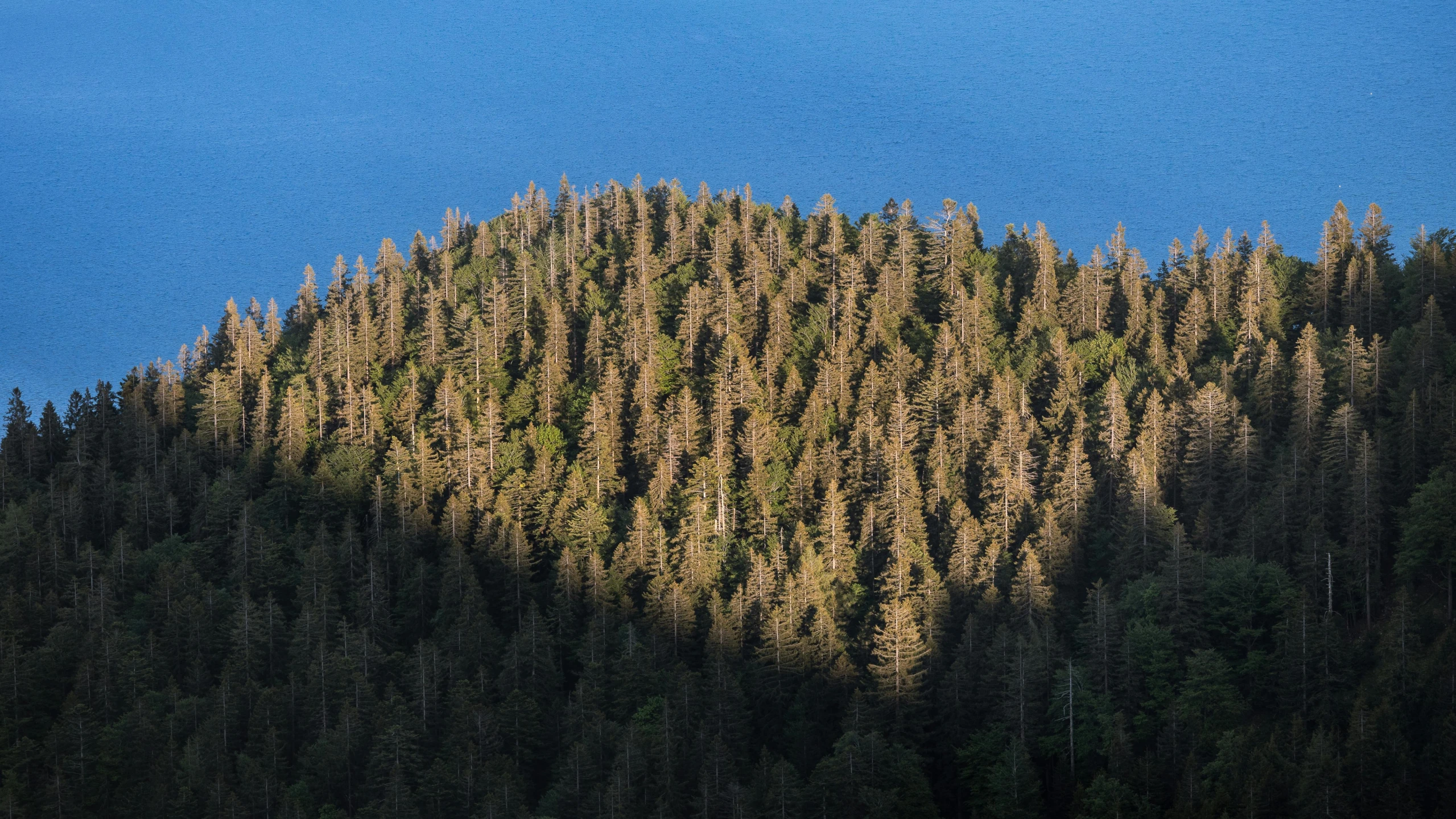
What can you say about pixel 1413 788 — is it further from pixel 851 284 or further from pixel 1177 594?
pixel 851 284

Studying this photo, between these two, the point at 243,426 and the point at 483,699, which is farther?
the point at 243,426

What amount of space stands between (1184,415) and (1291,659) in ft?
128

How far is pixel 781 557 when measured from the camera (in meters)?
138

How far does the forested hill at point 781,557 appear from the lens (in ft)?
372

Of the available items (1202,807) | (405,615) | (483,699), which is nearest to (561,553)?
(405,615)

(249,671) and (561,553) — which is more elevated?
(561,553)

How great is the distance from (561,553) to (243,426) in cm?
4965

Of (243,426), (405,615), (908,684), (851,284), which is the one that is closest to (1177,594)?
(908,684)

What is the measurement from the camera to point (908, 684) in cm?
12119

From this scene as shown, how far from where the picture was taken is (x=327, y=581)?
477ft

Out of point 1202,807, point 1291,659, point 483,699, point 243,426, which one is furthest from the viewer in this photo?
point 243,426

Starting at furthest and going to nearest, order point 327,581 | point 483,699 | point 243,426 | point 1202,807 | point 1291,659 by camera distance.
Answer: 1. point 243,426
2. point 327,581
3. point 483,699
4. point 1291,659
5. point 1202,807

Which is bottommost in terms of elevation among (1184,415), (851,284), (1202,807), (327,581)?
(1202,807)

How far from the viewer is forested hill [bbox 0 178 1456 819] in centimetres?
11325
